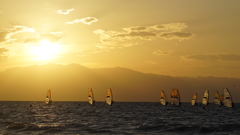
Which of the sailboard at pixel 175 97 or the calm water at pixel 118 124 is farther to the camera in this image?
the sailboard at pixel 175 97

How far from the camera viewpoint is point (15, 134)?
37.3 meters

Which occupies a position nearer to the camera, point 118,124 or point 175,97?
point 118,124

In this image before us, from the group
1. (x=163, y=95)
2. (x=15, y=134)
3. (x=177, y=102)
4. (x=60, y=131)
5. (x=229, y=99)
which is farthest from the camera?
(x=163, y=95)

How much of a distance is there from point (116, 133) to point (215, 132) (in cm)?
1473

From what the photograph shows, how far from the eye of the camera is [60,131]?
1587 inches

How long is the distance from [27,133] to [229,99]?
10651 cm

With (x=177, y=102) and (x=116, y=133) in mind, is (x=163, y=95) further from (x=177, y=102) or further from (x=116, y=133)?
(x=116, y=133)

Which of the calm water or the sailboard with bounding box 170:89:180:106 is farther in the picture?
the sailboard with bounding box 170:89:180:106

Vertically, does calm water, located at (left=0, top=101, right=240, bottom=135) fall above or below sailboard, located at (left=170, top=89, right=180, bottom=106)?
below

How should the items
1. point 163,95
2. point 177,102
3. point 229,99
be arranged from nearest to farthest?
1. point 229,99
2. point 177,102
3. point 163,95

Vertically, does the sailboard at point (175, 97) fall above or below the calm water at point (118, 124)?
above

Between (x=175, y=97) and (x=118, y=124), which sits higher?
(x=175, y=97)

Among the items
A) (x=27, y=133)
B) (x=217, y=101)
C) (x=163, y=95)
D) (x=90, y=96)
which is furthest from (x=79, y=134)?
(x=217, y=101)

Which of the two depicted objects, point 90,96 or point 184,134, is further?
point 90,96
